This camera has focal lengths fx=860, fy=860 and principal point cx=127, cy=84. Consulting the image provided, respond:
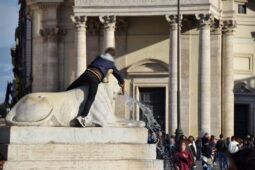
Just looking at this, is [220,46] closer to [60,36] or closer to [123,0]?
[123,0]

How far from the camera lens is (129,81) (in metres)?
50.7

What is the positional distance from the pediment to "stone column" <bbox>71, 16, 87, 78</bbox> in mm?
3299

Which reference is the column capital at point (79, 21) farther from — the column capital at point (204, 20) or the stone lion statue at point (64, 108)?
the stone lion statue at point (64, 108)

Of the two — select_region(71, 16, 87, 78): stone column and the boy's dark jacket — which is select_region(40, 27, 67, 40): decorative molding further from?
the boy's dark jacket

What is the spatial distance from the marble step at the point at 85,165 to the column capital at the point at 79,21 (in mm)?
31923

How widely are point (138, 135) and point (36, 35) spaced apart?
119 ft

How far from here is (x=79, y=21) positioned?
159 feet

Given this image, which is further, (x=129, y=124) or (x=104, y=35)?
(x=104, y=35)

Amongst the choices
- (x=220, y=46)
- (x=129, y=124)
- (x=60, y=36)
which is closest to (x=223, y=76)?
(x=220, y=46)

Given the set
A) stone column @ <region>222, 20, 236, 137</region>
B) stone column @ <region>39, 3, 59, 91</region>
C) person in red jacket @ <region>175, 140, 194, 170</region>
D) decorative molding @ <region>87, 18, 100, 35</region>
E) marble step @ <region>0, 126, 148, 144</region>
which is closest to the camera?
marble step @ <region>0, 126, 148, 144</region>

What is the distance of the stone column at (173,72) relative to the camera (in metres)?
47.3

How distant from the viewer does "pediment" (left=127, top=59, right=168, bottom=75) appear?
50.4 metres

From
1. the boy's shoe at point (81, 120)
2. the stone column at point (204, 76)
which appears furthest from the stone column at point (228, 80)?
the boy's shoe at point (81, 120)

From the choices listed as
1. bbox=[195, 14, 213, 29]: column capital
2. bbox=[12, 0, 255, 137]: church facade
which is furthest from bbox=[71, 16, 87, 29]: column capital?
bbox=[195, 14, 213, 29]: column capital
